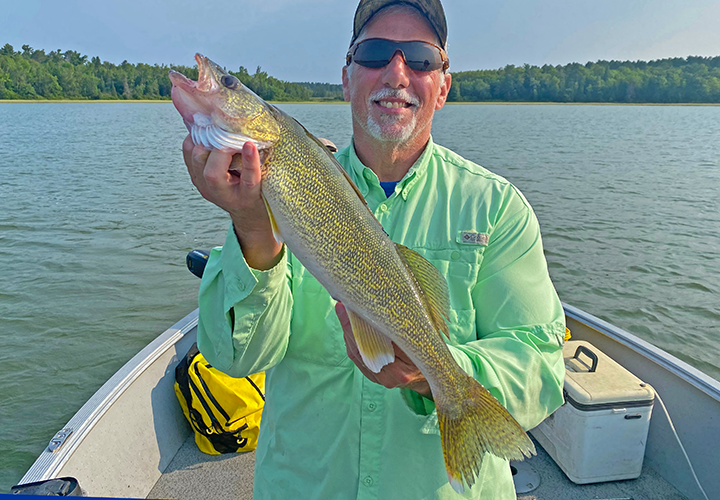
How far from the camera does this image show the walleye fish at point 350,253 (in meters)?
1.75

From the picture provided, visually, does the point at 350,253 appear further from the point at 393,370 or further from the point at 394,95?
the point at 394,95

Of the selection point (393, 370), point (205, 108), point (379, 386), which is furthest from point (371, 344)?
point (205, 108)

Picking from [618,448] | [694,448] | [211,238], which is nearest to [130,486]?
[618,448]

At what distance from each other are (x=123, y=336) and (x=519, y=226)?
836cm

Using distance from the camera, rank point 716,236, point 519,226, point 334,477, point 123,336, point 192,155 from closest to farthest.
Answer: point 192,155
point 334,477
point 519,226
point 123,336
point 716,236

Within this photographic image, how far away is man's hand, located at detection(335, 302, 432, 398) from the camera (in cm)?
180

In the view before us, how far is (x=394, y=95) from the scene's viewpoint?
7.77 ft

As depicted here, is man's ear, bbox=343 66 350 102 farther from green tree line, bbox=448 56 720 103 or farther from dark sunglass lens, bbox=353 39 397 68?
green tree line, bbox=448 56 720 103

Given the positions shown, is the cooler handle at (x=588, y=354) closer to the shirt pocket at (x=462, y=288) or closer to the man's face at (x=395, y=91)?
the shirt pocket at (x=462, y=288)

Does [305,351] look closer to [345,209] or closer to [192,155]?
[345,209]

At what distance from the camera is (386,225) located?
7.47 ft

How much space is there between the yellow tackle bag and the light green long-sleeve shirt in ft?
7.12

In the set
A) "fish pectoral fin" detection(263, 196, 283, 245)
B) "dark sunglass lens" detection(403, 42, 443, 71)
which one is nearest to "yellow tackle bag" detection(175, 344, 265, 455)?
"fish pectoral fin" detection(263, 196, 283, 245)

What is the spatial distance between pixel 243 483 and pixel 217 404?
0.75 metres
